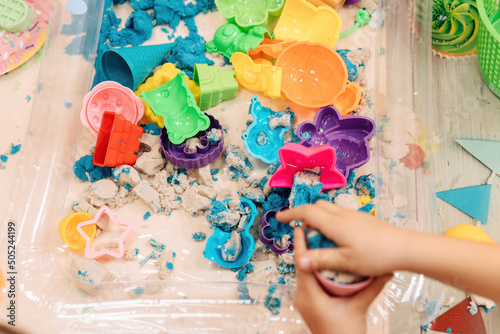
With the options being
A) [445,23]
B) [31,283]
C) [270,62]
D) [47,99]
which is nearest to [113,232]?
[31,283]

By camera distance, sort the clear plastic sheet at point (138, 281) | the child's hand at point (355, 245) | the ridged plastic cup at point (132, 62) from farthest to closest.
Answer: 1. the ridged plastic cup at point (132, 62)
2. the clear plastic sheet at point (138, 281)
3. the child's hand at point (355, 245)

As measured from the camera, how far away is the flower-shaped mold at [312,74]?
1148mm

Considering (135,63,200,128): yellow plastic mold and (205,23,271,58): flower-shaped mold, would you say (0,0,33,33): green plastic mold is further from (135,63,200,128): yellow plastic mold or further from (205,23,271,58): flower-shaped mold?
(205,23,271,58): flower-shaped mold

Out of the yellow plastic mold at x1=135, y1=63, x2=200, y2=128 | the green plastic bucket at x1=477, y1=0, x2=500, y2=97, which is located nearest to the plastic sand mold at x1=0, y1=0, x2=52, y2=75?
the yellow plastic mold at x1=135, y1=63, x2=200, y2=128

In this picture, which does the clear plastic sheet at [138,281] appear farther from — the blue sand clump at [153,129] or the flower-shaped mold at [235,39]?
the flower-shaped mold at [235,39]

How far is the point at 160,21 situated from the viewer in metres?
1.30

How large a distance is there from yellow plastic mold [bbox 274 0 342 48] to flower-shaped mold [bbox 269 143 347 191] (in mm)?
418

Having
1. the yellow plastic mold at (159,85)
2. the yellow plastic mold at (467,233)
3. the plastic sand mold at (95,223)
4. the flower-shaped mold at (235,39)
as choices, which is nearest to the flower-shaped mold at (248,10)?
the flower-shaped mold at (235,39)

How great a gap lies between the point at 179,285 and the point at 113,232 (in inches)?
9.8

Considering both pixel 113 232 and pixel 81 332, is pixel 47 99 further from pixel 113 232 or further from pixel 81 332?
pixel 81 332

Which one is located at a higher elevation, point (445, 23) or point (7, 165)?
point (445, 23)

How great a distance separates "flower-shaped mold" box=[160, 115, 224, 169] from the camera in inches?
42.7

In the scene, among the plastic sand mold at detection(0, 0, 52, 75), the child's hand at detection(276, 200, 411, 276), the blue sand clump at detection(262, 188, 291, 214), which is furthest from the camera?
the plastic sand mold at detection(0, 0, 52, 75)

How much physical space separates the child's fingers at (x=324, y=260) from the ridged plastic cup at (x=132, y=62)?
0.79 m
